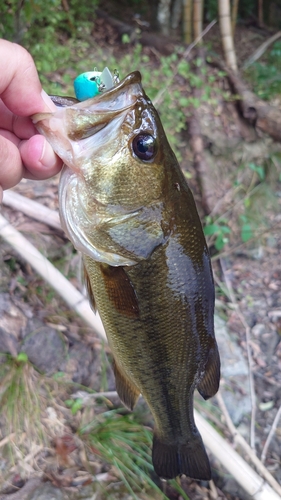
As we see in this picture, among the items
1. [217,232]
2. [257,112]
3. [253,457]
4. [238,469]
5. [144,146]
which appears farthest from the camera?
[257,112]

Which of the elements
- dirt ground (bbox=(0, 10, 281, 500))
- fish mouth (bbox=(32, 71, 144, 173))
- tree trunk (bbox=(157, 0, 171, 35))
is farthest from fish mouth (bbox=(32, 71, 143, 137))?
tree trunk (bbox=(157, 0, 171, 35))

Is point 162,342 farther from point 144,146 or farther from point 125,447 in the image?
point 125,447

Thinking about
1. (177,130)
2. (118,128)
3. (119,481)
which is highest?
(118,128)

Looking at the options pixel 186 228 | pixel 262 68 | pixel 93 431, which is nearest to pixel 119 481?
pixel 93 431

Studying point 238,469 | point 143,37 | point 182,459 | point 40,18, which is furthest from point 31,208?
point 143,37

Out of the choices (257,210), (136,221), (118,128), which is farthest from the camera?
(257,210)

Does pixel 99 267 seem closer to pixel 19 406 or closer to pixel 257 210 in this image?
pixel 19 406

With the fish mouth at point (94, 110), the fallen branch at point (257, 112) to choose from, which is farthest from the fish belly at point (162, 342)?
the fallen branch at point (257, 112)
